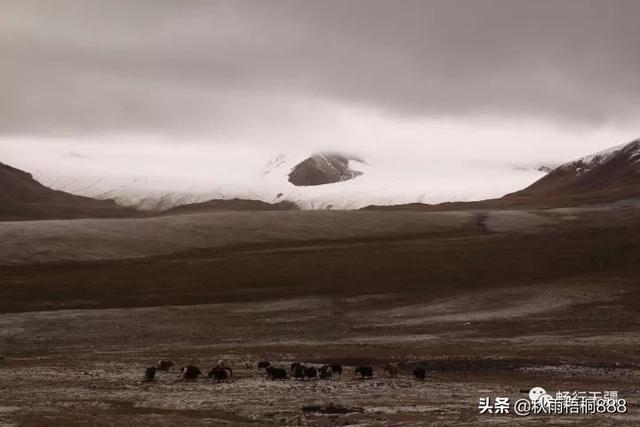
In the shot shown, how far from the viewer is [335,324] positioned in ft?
206

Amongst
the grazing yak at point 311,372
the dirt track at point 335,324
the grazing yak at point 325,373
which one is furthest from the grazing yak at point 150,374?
the grazing yak at point 325,373

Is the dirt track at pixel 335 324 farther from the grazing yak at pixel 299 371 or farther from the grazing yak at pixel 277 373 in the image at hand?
the grazing yak at pixel 299 371

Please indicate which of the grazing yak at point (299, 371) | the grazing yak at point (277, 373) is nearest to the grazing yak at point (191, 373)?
the grazing yak at point (277, 373)

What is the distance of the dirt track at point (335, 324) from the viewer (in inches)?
1208

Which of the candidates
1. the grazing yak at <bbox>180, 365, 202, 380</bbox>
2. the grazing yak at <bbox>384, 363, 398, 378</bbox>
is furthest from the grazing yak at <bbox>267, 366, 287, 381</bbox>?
the grazing yak at <bbox>384, 363, 398, 378</bbox>

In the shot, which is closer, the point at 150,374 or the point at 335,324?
the point at 150,374

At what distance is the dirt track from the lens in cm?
3067

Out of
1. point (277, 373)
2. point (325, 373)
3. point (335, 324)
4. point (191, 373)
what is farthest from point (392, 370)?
point (335, 324)

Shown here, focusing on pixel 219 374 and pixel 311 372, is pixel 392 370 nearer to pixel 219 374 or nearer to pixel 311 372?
pixel 311 372

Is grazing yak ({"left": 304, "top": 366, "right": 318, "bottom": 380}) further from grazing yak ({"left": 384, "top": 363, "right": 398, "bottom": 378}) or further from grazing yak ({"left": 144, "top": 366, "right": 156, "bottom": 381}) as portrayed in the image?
grazing yak ({"left": 144, "top": 366, "right": 156, "bottom": 381})

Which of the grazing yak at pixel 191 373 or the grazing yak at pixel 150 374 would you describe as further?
the grazing yak at pixel 191 373

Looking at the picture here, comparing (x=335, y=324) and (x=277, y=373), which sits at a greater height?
(x=277, y=373)

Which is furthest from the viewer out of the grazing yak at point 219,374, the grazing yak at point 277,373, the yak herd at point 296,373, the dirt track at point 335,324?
the grazing yak at point 277,373

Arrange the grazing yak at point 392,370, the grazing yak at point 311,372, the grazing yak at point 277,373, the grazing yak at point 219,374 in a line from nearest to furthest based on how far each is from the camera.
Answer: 1. the grazing yak at point 219,374
2. the grazing yak at point 277,373
3. the grazing yak at point 311,372
4. the grazing yak at point 392,370
